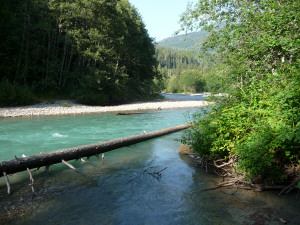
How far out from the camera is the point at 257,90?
5.99m

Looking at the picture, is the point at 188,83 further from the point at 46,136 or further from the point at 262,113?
the point at 262,113

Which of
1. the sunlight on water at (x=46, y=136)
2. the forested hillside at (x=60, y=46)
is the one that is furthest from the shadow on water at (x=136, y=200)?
the forested hillside at (x=60, y=46)

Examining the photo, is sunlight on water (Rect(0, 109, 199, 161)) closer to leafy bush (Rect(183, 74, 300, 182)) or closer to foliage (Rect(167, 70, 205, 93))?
leafy bush (Rect(183, 74, 300, 182))

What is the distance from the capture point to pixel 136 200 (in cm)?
521

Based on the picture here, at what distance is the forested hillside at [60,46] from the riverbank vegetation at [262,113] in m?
22.4

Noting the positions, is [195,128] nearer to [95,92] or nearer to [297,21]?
[297,21]

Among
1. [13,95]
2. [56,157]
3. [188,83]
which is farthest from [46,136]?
[188,83]

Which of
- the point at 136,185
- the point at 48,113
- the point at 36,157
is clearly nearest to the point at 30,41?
the point at 48,113

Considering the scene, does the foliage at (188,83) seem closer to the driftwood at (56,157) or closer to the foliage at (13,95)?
the foliage at (13,95)

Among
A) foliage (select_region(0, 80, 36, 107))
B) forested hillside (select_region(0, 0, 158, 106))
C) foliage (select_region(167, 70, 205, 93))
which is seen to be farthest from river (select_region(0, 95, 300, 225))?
foliage (select_region(167, 70, 205, 93))

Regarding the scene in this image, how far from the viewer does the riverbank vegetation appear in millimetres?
4941

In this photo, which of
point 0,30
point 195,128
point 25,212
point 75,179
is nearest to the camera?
point 25,212

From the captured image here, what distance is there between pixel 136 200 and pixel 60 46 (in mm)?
32859

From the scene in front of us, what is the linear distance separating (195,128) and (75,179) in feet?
14.7
